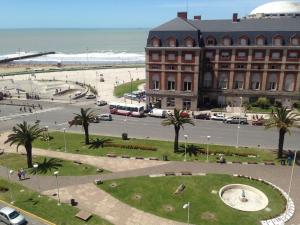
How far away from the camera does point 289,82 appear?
238 feet

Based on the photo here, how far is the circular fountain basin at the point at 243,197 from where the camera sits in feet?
118

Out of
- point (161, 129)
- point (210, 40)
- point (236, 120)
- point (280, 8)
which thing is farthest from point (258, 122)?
point (280, 8)

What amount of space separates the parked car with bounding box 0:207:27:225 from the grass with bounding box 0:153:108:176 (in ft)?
33.9

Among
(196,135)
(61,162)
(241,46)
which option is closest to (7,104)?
(61,162)

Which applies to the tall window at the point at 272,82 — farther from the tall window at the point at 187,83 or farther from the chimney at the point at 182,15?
the chimney at the point at 182,15

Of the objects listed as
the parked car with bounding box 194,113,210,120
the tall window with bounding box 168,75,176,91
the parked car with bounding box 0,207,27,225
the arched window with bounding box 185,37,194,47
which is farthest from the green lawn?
the arched window with bounding box 185,37,194,47

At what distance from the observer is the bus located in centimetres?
7156

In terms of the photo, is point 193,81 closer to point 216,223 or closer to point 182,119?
point 182,119

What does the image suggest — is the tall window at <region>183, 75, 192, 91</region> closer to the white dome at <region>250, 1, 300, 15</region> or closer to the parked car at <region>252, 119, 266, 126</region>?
the parked car at <region>252, 119, 266, 126</region>

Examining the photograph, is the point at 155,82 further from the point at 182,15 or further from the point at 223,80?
the point at 182,15

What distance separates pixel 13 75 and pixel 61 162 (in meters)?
118

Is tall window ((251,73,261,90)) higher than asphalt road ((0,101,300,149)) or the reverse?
higher

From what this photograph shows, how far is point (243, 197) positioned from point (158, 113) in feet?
119

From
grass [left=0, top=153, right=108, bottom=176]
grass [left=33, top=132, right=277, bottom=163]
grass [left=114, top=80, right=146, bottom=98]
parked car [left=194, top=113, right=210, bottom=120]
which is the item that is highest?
grass [left=114, top=80, right=146, bottom=98]
